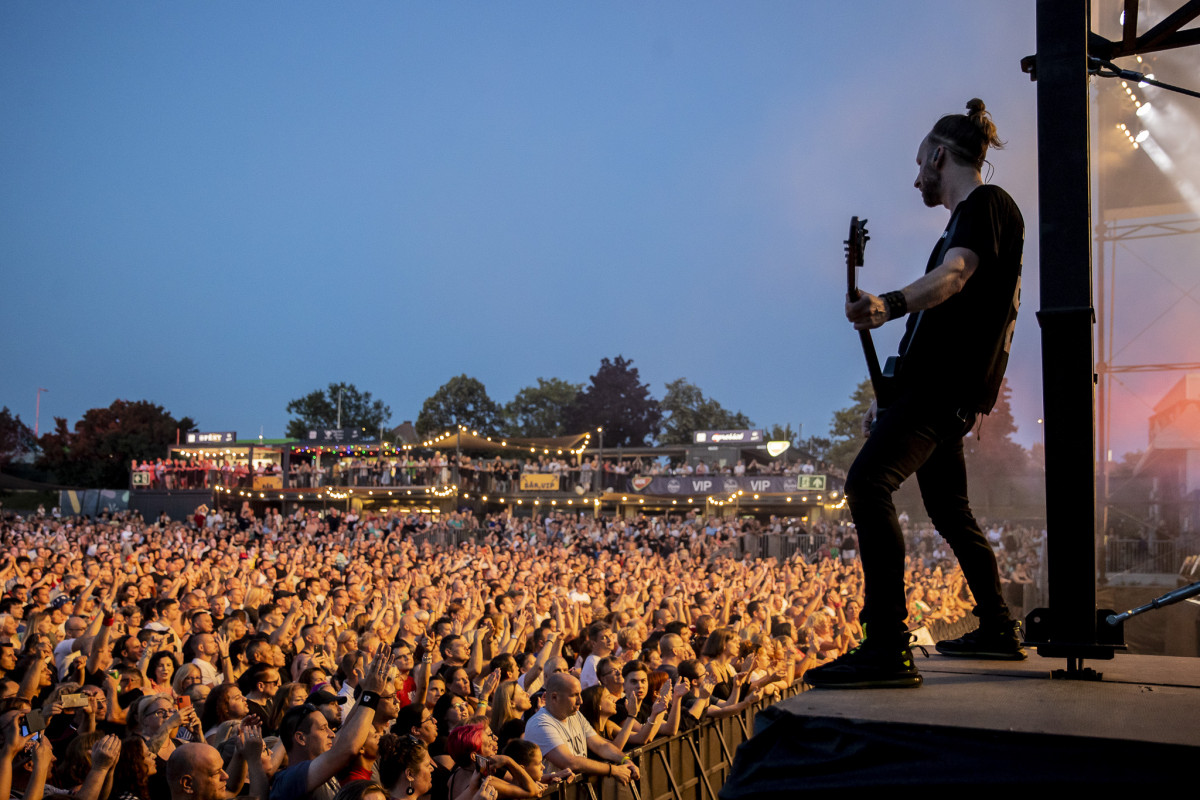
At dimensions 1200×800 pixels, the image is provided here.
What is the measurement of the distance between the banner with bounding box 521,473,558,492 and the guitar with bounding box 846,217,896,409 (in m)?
32.3

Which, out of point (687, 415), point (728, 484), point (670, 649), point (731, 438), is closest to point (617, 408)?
point (687, 415)

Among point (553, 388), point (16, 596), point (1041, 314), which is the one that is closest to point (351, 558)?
point (16, 596)

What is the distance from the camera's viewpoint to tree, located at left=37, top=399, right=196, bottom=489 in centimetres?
5819

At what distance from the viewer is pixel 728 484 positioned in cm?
3403

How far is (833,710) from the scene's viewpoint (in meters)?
2.14

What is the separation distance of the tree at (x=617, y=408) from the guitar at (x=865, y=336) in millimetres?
59865

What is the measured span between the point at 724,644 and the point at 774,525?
68.6ft

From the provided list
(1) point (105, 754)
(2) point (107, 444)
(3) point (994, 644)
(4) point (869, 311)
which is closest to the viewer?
(4) point (869, 311)

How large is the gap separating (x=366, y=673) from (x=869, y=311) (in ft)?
9.45

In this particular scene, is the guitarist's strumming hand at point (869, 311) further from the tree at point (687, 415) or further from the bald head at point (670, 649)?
the tree at point (687, 415)

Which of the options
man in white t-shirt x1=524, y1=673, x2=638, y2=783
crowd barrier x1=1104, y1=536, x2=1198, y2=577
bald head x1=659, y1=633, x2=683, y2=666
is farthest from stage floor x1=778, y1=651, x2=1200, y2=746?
crowd barrier x1=1104, y1=536, x2=1198, y2=577

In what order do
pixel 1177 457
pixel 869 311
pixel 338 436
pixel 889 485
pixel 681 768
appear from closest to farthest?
1. pixel 869 311
2. pixel 889 485
3. pixel 681 768
4. pixel 1177 457
5. pixel 338 436

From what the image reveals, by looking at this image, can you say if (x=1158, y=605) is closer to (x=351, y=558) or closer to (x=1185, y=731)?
(x=1185, y=731)

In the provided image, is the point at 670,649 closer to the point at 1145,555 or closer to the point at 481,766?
the point at 481,766
